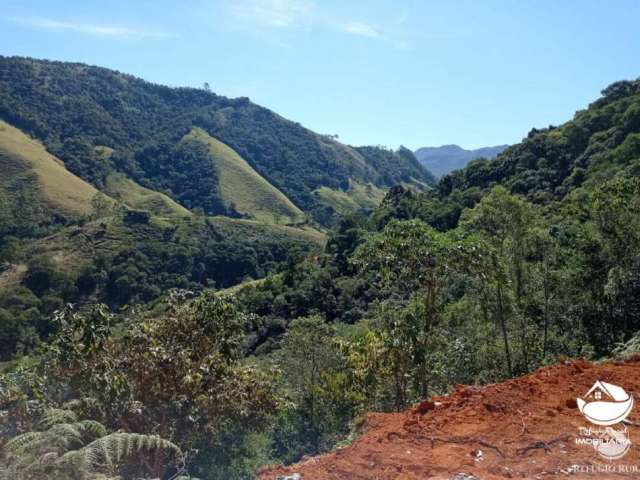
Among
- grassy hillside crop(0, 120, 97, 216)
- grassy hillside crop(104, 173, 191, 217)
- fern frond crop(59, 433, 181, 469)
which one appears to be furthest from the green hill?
grassy hillside crop(104, 173, 191, 217)

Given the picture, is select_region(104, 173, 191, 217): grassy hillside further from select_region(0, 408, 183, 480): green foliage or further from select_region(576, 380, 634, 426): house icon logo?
select_region(576, 380, 634, 426): house icon logo

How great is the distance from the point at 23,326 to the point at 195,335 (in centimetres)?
6905

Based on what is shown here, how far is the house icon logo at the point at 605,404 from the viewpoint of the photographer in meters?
6.48

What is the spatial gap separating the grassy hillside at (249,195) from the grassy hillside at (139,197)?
18439mm

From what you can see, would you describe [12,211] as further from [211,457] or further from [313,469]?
[313,469]

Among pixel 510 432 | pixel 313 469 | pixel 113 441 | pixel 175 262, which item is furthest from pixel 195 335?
pixel 175 262

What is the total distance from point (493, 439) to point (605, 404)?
1.54m

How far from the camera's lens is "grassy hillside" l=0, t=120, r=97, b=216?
115750mm

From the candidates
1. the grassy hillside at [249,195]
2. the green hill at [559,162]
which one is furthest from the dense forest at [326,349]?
the grassy hillside at [249,195]

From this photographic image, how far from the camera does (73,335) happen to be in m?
12.3

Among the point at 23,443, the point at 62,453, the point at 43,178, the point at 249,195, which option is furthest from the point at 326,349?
the point at 249,195

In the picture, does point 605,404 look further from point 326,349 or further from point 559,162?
point 559,162

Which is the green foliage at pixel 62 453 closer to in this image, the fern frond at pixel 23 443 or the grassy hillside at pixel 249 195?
the fern frond at pixel 23 443

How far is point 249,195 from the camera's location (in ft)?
559
